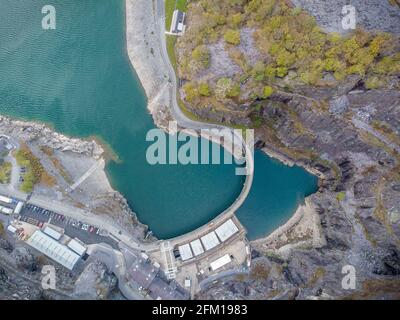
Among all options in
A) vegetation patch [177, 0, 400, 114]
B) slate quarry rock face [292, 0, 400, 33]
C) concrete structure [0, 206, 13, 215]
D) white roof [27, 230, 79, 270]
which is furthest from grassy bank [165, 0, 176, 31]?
white roof [27, 230, 79, 270]

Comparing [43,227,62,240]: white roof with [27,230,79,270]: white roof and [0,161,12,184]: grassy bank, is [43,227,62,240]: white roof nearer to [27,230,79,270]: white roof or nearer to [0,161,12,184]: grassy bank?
[27,230,79,270]: white roof

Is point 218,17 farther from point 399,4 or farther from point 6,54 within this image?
point 6,54

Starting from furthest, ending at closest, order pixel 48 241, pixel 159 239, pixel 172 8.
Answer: pixel 172 8 < pixel 159 239 < pixel 48 241

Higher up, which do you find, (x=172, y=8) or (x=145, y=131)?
(x=172, y=8)

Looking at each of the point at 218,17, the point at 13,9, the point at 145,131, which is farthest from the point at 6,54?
the point at 218,17

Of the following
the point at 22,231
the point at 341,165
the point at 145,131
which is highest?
the point at 145,131

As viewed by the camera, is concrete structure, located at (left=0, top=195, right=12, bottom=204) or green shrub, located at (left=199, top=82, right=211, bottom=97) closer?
concrete structure, located at (left=0, top=195, right=12, bottom=204)

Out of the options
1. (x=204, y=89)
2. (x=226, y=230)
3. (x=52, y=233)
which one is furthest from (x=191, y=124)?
(x=52, y=233)

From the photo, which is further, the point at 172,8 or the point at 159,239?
the point at 172,8
